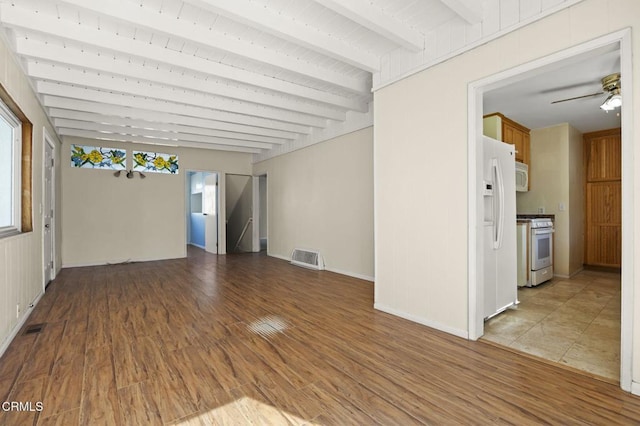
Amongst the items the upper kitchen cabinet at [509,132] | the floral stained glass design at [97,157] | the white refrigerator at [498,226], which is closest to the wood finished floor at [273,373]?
the white refrigerator at [498,226]

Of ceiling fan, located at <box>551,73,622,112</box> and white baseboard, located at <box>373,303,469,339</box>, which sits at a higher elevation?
ceiling fan, located at <box>551,73,622,112</box>

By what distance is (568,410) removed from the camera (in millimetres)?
1689

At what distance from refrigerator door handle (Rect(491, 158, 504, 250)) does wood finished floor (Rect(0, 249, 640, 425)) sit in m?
1.11

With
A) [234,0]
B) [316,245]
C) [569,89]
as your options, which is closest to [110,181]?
[316,245]

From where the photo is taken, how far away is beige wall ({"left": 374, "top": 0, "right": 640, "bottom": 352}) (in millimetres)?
2402

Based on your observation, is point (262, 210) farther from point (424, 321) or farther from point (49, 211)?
point (424, 321)

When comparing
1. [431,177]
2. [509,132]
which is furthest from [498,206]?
[509,132]

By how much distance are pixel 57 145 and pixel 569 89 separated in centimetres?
804

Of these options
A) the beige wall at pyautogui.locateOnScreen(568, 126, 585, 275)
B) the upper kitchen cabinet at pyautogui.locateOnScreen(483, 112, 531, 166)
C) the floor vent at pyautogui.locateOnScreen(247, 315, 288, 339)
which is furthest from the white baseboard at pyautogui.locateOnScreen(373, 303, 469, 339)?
the beige wall at pyautogui.locateOnScreen(568, 126, 585, 275)

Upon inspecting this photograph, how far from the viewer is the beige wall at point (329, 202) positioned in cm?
500

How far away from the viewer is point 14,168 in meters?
3.02

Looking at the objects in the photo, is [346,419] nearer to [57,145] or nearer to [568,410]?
[568,410]

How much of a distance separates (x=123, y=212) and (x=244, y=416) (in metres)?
6.33

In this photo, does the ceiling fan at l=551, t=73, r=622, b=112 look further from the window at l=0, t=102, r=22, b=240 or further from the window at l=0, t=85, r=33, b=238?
the window at l=0, t=102, r=22, b=240
